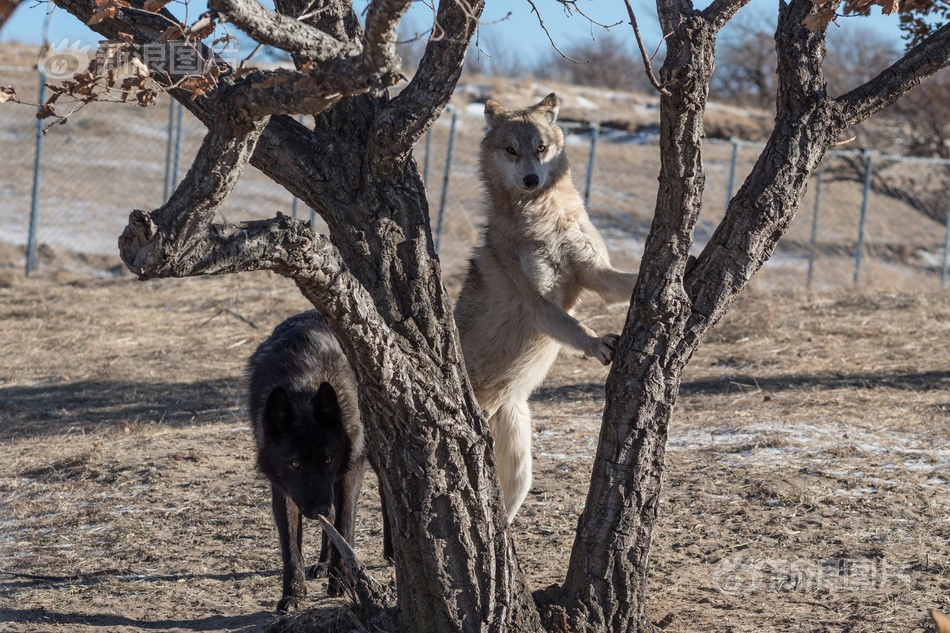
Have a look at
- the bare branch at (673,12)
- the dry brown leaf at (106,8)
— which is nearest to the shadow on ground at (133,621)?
the dry brown leaf at (106,8)

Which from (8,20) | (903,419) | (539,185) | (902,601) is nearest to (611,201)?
(903,419)

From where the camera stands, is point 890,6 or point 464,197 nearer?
point 890,6

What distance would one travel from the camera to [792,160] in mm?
3748

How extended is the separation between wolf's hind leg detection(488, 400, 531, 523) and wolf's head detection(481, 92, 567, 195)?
138 cm

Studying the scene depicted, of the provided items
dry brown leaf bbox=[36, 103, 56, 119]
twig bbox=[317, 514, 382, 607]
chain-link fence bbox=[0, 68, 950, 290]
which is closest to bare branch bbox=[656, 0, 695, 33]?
dry brown leaf bbox=[36, 103, 56, 119]

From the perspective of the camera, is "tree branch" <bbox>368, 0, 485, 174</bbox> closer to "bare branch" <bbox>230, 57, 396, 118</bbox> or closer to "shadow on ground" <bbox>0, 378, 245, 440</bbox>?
"bare branch" <bbox>230, 57, 396, 118</bbox>

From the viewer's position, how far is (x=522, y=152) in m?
5.59

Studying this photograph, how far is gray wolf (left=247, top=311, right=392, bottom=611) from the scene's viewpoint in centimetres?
475

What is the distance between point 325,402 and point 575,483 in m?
2.11

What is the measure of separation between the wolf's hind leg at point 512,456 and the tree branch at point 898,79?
2.38 metres

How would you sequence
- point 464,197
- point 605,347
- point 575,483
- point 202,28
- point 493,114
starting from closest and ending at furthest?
point 202,28 → point 605,347 → point 493,114 → point 575,483 → point 464,197

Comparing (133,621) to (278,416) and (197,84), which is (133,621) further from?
(197,84)

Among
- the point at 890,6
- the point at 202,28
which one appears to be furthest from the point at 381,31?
the point at 890,6

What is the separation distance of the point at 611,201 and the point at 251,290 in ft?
33.1
